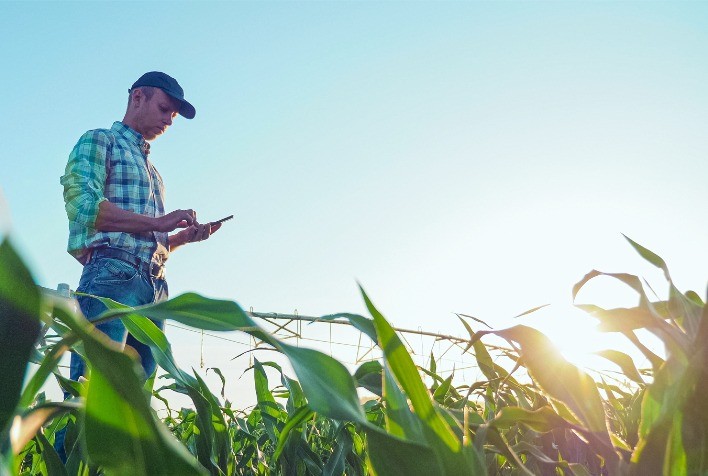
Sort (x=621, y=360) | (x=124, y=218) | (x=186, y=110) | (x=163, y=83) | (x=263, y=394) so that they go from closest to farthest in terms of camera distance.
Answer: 1. (x=621, y=360)
2. (x=263, y=394)
3. (x=124, y=218)
4. (x=163, y=83)
5. (x=186, y=110)

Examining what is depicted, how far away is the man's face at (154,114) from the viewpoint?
242 cm

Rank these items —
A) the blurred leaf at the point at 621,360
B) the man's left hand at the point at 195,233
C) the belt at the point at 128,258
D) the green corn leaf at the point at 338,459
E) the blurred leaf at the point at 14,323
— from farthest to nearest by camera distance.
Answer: the man's left hand at the point at 195,233, the belt at the point at 128,258, the green corn leaf at the point at 338,459, the blurred leaf at the point at 621,360, the blurred leaf at the point at 14,323

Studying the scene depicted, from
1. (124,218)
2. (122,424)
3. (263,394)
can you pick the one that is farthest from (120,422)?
(124,218)

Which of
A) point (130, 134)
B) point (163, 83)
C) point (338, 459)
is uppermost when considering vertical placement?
point (163, 83)

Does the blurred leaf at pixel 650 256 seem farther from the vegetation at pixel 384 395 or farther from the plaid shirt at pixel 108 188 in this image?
the plaid shirt at pixel 108 188

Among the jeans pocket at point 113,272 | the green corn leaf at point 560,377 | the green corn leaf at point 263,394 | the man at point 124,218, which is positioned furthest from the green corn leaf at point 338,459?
the jeans pocket at point 113,272

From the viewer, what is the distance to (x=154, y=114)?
2441 mm

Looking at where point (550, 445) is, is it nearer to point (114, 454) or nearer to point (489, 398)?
point (489, 398)

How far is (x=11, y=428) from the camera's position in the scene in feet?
0.73

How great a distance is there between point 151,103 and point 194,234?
0.57 metres

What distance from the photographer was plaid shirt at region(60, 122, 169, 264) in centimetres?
190

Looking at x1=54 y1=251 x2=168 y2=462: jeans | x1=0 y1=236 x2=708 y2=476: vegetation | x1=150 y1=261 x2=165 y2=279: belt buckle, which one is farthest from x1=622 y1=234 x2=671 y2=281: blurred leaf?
x1=150 y1=261 x2=165 y2=279: belt buckle

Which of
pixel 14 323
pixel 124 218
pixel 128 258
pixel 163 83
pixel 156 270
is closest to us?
pixel 14 323

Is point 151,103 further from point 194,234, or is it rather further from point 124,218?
point 124,218
